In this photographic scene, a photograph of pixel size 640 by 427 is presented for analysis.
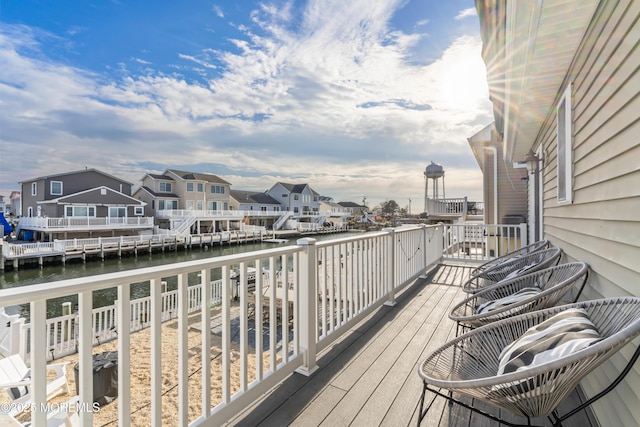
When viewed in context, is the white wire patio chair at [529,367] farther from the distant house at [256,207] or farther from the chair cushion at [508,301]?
the distant house at [256,207]

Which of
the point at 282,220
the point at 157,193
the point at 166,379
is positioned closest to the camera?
the point at 166,379

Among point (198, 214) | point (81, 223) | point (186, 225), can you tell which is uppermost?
point (198, 214)

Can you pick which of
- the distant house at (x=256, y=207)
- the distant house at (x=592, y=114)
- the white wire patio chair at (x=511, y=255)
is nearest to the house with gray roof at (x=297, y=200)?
the distant house at (x=256, y=207)

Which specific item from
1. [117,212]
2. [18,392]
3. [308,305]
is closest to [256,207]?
[117,212]

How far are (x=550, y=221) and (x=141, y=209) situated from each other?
86.9ft

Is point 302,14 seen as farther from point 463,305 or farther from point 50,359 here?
point 50,359

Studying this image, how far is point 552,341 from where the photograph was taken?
1.24 meters

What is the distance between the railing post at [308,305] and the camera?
2.18m

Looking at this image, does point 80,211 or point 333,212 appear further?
point 333,212

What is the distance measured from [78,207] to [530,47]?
83.8 feet

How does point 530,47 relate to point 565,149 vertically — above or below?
above

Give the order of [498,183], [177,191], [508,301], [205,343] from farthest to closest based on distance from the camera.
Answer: [177,191]
[498,183]
[508,301]
[205,343]

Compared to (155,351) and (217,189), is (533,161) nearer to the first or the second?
(155,351)

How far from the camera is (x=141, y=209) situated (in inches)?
940
